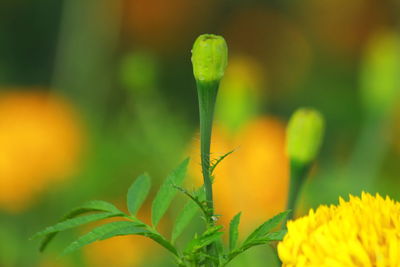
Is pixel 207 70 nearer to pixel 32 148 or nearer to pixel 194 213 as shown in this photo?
pixel 194 213

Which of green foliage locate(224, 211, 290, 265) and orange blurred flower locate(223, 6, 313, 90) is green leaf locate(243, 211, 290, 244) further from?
orange blurred flower locate(223, 6, 313, 90)

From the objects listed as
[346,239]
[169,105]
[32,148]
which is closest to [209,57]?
[346,239]

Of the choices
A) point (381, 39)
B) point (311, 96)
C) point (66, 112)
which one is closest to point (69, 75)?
point (66, 112)

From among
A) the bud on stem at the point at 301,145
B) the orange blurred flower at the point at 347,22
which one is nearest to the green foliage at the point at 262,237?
the bud on stem at the point at 301,145

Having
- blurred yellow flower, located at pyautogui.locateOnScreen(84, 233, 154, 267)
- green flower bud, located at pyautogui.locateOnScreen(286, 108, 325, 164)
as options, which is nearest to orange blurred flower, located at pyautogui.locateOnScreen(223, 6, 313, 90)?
blurred yellow flower, located at pyautogui.locateOnScreen(84, 233, 154, 267)

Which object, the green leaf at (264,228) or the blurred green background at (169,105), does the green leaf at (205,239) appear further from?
the blurred green background at (169,105)

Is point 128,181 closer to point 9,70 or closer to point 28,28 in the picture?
point 9,70
